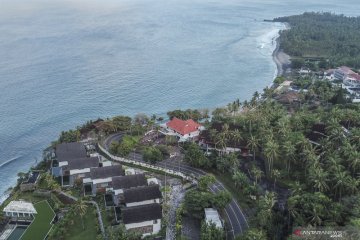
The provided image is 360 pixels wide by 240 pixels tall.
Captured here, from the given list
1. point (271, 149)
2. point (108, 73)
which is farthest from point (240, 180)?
point (108, 73)

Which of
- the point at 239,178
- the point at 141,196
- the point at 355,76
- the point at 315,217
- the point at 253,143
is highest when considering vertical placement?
the point at 355,76

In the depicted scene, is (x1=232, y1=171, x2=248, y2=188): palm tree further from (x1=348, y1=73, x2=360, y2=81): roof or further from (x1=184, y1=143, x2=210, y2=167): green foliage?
(x1=348, y1=73, x2=360, y2=81): roof

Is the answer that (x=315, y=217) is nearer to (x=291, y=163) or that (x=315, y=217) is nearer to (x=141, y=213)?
(x=291, y=163)

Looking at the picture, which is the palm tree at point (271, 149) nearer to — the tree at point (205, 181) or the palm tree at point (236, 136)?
the palm tree at point (236, 136)

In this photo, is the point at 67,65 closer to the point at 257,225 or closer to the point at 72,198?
the point at 72,198

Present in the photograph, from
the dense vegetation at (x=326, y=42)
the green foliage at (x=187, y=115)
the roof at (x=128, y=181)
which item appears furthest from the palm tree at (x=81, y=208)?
the dense vegetation at (x=326, y=42)

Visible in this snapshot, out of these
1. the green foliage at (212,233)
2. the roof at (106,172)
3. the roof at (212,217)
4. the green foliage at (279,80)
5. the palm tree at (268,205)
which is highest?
the green foliage at (279,80)
